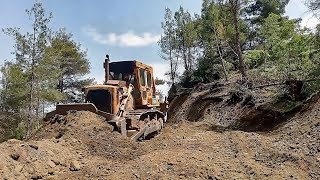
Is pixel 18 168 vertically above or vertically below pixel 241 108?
below

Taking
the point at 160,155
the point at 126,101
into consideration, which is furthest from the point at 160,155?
the point at 126,101

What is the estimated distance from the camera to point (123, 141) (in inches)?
358

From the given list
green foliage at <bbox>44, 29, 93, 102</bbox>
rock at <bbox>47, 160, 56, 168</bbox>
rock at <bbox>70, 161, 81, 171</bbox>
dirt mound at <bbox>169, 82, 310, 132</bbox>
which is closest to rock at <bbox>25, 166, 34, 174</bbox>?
rock at <bbox>47, 160, 56, 168</bbox>

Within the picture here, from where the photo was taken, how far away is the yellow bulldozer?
10.3 m

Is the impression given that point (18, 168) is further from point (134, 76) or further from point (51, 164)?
point (134, 76)

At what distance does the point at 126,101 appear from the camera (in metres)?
11.6

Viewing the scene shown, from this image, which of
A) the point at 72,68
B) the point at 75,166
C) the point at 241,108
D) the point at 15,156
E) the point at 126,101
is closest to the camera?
the point at 15,156

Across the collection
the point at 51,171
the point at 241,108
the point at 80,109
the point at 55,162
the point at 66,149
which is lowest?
the point at 51,171

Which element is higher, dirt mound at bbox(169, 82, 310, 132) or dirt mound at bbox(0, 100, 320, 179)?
dirt mound at bbox(169, 82, 310, 132)

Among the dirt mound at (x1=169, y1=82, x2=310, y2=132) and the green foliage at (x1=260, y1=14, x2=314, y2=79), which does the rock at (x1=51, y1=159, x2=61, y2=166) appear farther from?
the green foliage at (x1=260, y1=14, x2=314, y2=79)

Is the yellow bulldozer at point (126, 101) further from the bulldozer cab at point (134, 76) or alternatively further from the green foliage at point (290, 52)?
the green foliage at point (290, 52)

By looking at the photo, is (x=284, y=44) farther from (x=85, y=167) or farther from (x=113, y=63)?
(x=85, y=167)

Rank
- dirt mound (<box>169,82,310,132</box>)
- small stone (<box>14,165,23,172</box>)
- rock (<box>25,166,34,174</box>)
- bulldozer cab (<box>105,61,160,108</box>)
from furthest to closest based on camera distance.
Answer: bulldozer cab (<box>105,61,160,108</box>)
dirt mound (<box>169,82,310,132</box>)
rock (<box>25,166,34,174</box>)
small stone (<box>14,165,23,172</box>)

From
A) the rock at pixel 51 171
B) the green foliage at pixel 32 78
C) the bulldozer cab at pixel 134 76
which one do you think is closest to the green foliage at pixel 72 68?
the green foliage at pixel 32 78
